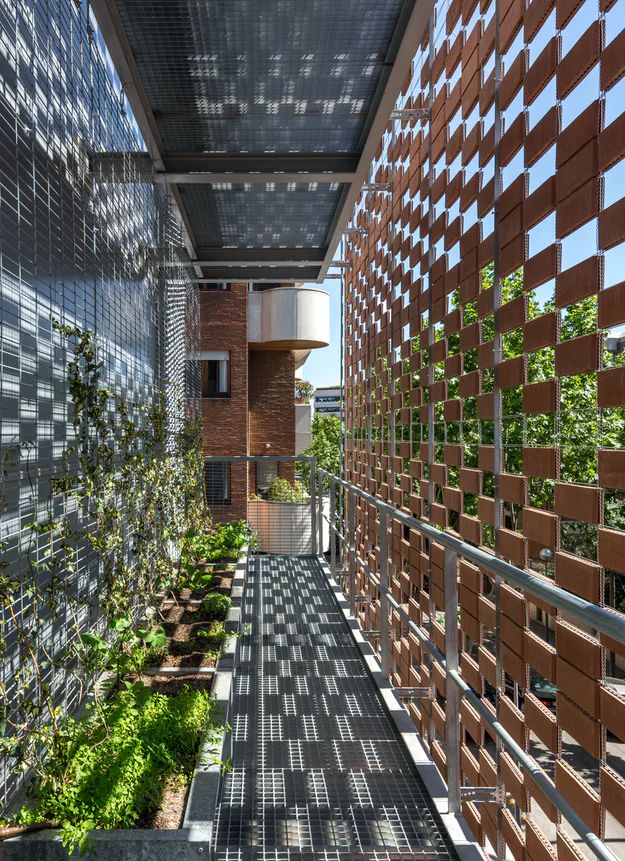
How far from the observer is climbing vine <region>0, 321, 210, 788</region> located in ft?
6.44

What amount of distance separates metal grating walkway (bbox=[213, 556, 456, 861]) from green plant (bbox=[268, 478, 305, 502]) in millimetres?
9099

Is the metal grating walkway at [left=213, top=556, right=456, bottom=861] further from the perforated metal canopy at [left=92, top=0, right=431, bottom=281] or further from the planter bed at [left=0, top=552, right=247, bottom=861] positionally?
the perforated metal canopy at [left=92, top=0, right=431, bottom=281]

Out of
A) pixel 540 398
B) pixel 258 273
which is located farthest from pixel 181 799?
pixel 258 273

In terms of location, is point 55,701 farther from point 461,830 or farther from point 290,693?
point 461,830

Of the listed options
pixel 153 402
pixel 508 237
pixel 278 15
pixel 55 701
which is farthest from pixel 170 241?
pixel 55 701

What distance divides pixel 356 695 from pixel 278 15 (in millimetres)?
3080

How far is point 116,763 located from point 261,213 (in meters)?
4.36

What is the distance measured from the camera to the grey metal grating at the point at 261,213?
192 inches

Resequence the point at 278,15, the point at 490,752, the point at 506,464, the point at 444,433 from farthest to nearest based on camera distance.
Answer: the point at 444,433
the point at 278,15
the point at 490,752
the point at 506,464

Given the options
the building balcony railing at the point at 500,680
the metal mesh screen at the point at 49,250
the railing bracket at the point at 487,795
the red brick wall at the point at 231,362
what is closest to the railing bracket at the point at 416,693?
the building balcony railing at the point at 500,680

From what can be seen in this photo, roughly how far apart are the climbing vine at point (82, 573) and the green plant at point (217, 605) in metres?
0.27

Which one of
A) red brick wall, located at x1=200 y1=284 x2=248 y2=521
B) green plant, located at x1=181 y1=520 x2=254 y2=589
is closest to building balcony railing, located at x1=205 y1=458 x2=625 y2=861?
green plant, located at x1=181 y1=520 x2=254 y2=589

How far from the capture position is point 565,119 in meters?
1.95

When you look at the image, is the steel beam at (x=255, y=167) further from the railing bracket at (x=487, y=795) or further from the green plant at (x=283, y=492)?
the green plant at (x=283, y=492)
